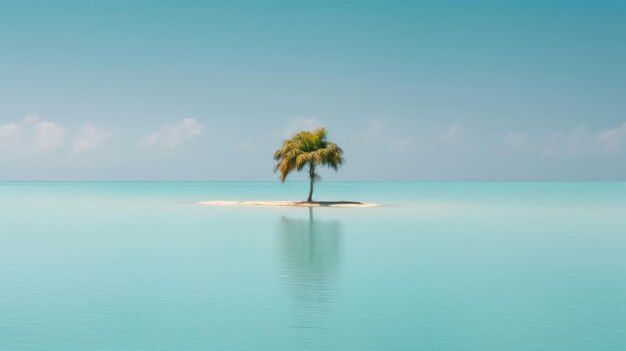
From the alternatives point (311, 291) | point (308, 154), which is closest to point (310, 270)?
point (311, 291)

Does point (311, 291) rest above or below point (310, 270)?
below

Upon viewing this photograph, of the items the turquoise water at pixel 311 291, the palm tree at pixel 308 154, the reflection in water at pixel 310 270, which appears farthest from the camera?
the palm tree at pixel 308 154

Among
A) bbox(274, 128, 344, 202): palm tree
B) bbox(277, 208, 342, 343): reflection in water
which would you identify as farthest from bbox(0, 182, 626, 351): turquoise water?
bbox(274, 128, 344, 202): palm tree

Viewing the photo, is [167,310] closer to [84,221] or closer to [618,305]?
[618,305]

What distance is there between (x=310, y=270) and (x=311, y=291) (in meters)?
4.22

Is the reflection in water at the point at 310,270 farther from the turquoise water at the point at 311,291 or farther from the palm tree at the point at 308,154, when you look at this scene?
the palm tree at the point at 308,154

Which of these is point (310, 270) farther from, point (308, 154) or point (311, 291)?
point (308, 154)

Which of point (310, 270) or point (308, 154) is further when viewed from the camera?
point (308, 154)

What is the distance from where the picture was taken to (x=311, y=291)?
68.5ft

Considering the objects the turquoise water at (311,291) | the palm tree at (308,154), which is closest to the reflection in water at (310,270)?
the turquoise water at (311,291)

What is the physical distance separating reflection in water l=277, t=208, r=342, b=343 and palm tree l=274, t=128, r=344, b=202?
23225 mm

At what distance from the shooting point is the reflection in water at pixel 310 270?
55.8ft

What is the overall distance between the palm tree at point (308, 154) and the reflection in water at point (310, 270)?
23.2 m

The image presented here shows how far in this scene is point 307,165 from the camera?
71.2 m
